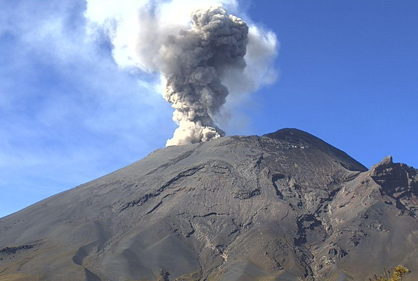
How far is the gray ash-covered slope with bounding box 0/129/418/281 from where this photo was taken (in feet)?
303

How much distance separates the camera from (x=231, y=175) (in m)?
119

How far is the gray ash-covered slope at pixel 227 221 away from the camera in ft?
303

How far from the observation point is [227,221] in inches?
4198

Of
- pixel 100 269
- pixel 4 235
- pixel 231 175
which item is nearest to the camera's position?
pixel 100 269

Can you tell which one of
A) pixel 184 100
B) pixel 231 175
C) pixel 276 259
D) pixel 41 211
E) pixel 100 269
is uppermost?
pixel 184 100

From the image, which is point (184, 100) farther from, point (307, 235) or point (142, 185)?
point (307, 235)

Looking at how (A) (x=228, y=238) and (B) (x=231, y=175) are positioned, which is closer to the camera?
(A) (x=228, y=238)

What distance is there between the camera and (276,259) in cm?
9431

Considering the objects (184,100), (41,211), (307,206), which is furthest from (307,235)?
(41,211)

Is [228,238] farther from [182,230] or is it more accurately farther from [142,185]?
[142,185]

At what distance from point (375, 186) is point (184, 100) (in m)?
47.5

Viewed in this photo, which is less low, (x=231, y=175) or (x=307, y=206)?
(x=231, y=175)

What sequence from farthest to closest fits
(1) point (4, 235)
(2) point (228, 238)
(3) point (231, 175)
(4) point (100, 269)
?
(3) point (231, 175) < (1) point (4, 235) < (2) point (228, 238) < (4) point (100, 269)

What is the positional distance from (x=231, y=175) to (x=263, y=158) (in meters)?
10.3
